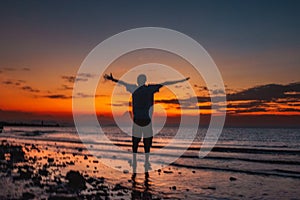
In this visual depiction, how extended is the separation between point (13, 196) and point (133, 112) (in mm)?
5858

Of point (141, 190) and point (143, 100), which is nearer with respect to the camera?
point (141, 190)

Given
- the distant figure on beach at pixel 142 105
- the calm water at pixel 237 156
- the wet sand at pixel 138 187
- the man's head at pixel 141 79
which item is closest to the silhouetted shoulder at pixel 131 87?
the distant figure on beach at pixel 142 105

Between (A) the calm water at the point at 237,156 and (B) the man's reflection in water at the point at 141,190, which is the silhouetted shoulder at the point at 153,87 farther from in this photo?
(A) the calm water at the point at 237,156

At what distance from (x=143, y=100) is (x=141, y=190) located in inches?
151

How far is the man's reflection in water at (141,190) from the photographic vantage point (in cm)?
988

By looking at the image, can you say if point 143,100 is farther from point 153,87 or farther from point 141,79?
point 141,79

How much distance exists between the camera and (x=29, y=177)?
1260 centimetres

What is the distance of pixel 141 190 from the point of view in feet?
35.6

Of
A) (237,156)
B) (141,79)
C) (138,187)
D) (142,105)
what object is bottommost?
(237,156)

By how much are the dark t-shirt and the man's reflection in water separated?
7.83 feet

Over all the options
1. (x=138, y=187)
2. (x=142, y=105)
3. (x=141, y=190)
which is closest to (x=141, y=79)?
(x=142, y=105)

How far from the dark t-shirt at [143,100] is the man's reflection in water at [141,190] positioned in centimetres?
239

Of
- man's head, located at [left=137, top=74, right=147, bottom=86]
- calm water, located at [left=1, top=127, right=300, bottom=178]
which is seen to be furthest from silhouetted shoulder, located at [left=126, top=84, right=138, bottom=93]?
calm water, located at [left=1, top=127, right=300, bottom=178]

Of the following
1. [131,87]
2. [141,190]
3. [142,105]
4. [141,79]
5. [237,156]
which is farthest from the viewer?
[237,156]
